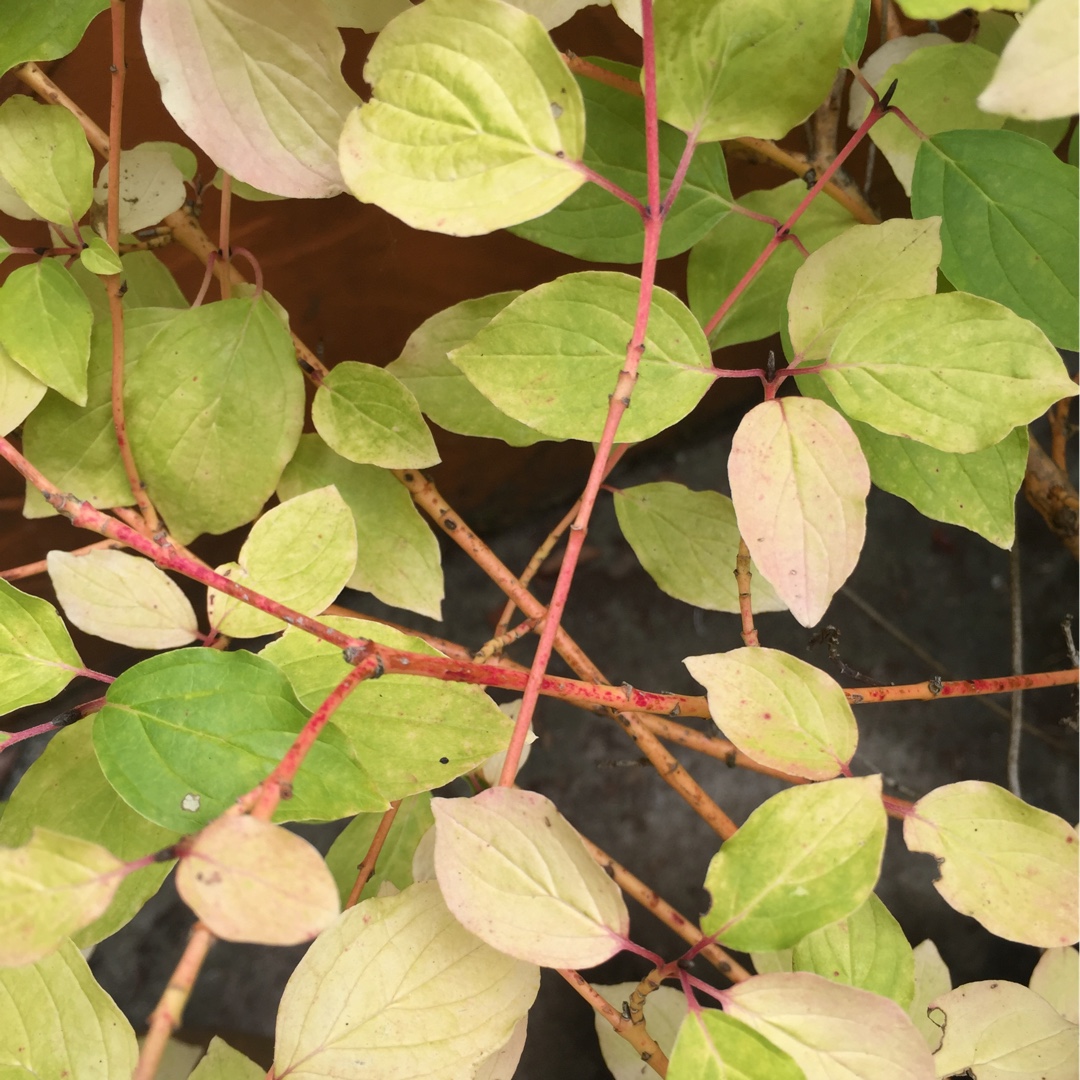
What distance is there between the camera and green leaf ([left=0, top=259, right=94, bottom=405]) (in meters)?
0.43

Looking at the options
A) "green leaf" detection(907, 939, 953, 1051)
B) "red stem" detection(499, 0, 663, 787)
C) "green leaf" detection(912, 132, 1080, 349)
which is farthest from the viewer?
"green leaf" detection(907, 939, 953, 1051)

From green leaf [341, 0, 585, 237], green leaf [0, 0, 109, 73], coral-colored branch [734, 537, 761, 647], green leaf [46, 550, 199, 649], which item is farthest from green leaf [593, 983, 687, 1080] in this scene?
green leaf [0, 0, 109, 73]

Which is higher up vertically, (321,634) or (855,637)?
(321,634)

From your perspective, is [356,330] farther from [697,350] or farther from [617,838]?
[617,838]

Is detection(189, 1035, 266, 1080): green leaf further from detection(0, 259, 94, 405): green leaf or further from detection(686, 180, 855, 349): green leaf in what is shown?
detection(686, 180, 855, 349): green leaf

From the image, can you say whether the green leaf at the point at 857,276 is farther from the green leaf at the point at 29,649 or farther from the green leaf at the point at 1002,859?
the green leaf at the point at 29,649

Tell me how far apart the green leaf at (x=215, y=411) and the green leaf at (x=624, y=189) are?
0.50 feet

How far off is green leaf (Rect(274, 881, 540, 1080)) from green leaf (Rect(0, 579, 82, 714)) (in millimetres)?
158

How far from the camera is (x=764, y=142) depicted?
19.4 inches

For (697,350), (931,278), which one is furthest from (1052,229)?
(697,350)

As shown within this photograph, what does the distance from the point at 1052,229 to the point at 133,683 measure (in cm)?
45

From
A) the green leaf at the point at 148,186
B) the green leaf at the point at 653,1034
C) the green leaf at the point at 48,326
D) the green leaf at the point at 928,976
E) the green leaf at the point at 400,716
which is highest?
the green leaf at the point at 148,186

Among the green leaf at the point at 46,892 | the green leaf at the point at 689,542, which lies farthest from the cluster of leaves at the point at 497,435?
the green leaf at the point at 689,542

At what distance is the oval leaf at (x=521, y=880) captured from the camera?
303 millimetres
